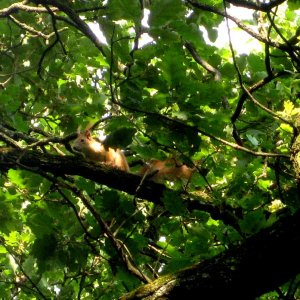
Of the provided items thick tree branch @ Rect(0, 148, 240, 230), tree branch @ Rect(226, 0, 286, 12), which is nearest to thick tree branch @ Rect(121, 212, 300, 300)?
tree branch @ Rect(226, 0, 286, 12)

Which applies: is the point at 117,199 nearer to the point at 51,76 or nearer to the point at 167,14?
the point at 167,14

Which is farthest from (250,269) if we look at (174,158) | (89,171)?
(89,171)

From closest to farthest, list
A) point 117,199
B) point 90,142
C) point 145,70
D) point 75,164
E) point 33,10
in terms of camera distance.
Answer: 1. point 145,70
2. point 117,199
3. point 75,164
4. point 33,10
5. point 90,142

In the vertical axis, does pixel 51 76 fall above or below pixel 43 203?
above

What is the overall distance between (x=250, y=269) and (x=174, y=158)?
1.03 metres

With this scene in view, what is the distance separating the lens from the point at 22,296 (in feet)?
16.7

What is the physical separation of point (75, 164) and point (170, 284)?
1.54m

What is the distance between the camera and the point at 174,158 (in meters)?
2.92

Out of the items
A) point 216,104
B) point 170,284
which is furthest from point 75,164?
point 170,284

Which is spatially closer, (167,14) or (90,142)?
(167,14)

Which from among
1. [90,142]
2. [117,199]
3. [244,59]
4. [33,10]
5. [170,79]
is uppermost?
[33,10]

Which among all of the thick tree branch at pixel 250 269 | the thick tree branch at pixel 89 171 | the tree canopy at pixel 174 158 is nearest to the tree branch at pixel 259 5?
the tree canopy at pixel 174 158

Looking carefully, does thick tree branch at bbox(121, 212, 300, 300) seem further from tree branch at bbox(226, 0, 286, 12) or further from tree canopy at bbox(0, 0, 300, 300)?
tree branch at bbox(226, 0, 286, 12)

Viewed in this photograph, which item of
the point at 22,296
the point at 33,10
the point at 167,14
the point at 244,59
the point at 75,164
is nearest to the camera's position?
the point at 167,14
